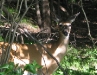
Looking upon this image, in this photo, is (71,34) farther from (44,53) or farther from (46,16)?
(44,53)

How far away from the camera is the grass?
6930mm

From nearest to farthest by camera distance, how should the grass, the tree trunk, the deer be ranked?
the deer < the grass < the tree trunk

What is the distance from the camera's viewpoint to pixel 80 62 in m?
7.45

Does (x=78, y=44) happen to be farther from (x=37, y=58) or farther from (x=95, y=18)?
(x=95, y=18)

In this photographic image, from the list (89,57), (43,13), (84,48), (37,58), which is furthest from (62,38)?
(43,13)

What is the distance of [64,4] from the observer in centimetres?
1375

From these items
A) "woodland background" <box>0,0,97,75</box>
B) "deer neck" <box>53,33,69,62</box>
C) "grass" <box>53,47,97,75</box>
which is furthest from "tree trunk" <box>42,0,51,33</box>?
"deer neck" <box>53,33,69,62</box>

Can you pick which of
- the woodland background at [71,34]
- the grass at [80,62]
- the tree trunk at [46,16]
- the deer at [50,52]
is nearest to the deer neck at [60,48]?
the deer at [50,52]

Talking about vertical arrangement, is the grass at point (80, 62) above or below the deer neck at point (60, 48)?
below

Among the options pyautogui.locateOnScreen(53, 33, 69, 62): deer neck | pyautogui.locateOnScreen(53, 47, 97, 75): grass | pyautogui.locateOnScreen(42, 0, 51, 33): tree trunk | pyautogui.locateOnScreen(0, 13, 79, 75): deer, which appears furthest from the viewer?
pyautogui.locateOnScreen(42, 0, 51, 33): tree trunk

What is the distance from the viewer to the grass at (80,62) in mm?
6930

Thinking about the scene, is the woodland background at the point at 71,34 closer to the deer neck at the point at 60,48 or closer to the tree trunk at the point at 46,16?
the tree trunk at the point at 46,16

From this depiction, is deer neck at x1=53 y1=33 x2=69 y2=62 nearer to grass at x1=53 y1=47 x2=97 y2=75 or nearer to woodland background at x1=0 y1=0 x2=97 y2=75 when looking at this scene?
woodland background at x1=0 y1=0 x2=97 y2=75

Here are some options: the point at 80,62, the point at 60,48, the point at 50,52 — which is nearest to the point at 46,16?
the point at 80,62
